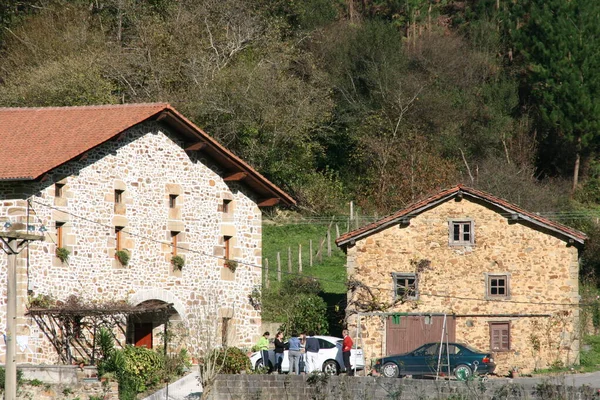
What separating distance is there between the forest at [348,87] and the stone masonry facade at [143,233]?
1652 cm

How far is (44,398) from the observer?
3084cm

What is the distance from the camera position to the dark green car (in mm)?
33938

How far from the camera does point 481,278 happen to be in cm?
3891

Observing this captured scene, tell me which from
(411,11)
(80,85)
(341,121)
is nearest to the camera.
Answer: (80,85)

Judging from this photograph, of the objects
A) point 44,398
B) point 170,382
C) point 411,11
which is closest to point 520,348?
point 170,382

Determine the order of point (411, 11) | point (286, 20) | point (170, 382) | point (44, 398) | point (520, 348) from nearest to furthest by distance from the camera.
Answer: point (44, 398)
point (170, 382)
point (520, 348)
point (286, 20)
point (411, 11)

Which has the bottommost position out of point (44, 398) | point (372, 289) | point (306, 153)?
point (44, 398)

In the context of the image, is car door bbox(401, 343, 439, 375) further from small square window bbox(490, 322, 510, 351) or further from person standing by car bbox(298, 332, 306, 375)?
small square window bbox(490, 322, 510, 351)

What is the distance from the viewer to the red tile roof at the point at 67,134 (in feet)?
106

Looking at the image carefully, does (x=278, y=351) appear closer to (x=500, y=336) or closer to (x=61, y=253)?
(x=61, y=253)

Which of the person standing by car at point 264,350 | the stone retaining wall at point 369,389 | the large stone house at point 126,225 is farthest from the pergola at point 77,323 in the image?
the stone retaining wall at point 369,389

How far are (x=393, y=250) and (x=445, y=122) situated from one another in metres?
23.4

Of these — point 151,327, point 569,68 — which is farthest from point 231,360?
point 569,68

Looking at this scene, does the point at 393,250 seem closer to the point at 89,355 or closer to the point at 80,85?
the point at 89,355
